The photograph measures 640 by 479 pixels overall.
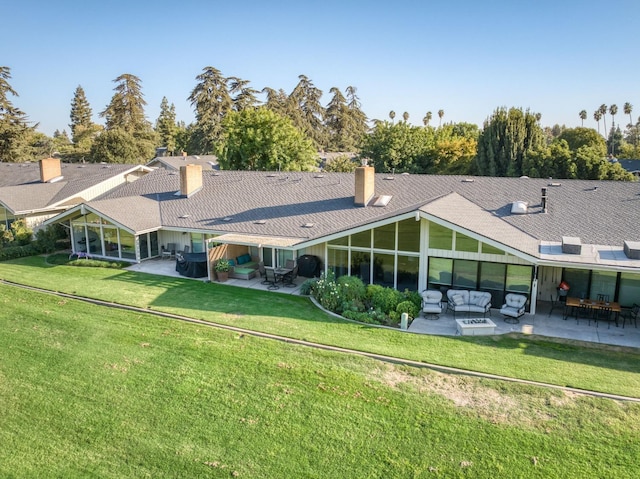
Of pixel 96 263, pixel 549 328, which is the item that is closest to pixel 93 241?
pixel 96 263

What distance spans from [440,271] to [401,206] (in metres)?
4.59

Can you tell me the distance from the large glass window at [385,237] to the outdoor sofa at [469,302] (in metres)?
2.78

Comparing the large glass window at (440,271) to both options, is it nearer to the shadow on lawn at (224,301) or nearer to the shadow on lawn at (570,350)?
the shadow on lawn at (570,350)

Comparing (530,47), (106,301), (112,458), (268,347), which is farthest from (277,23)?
(112,458)

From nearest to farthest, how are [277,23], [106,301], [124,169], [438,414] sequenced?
1. [438,414]
2. [106,301]
3. [277,23]
4. [124,169]

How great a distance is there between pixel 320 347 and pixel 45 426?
685cm

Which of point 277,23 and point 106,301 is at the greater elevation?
point 277,23

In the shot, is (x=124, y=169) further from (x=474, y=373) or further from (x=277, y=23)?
(x=474, y=373)

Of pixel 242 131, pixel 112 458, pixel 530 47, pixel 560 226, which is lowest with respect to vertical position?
pixel 112 458

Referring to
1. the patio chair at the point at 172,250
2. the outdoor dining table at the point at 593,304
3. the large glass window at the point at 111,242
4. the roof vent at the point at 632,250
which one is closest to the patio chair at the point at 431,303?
the outdoor dining table at the point at 593,304

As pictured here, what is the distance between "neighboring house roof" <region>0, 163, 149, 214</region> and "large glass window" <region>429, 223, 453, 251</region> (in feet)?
79.0

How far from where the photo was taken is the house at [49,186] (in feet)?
94.2

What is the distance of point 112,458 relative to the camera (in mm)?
9273

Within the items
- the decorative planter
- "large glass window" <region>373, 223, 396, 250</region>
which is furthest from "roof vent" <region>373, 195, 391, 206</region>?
the decorative planter
